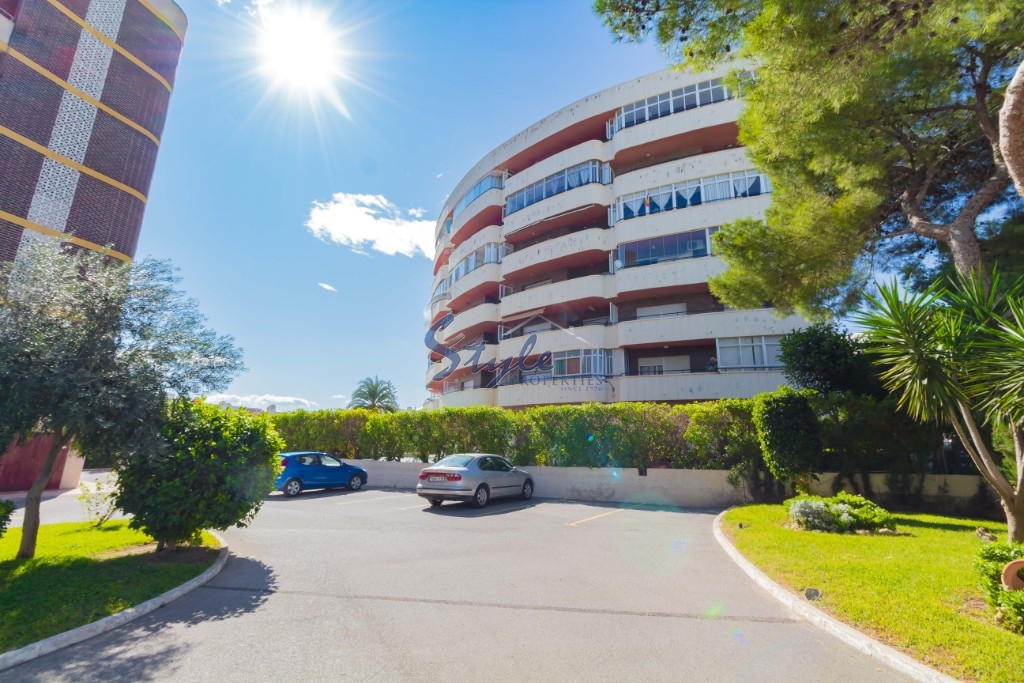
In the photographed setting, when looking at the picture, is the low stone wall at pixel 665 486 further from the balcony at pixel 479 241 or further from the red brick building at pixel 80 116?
the red brick building at pixel 80 116

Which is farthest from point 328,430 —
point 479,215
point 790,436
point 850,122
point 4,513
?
point 850,122

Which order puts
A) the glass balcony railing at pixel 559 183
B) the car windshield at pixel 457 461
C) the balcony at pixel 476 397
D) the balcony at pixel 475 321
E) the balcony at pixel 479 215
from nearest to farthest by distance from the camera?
the car windshield at pixel 457 461, the glass balcony railing at pixel 559 183, the balcony at pixel 476 397, the balcony at pixel 475 321, the balcony at pixel 479 215

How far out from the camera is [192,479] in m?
7.04

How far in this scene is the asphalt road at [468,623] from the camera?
373 cm

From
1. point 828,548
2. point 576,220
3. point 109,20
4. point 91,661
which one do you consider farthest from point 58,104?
point 828,548

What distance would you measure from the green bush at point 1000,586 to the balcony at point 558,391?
18.0 m

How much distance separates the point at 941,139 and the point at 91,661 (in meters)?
16.8

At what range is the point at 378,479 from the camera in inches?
807

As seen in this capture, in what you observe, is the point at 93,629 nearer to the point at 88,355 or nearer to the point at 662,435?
the point at 88,355

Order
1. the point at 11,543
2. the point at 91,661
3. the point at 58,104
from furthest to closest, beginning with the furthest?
the point at 58,104 → the point at 11,543 → the point at 91,661

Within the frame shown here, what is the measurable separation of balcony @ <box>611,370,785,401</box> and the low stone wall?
7002 mm

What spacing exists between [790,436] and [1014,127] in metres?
8.23

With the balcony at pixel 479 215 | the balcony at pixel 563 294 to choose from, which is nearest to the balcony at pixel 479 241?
the balcony at pixel 479 215

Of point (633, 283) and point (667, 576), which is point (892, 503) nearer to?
point (667, 576)
